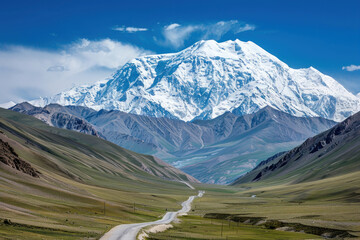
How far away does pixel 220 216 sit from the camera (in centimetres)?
13975

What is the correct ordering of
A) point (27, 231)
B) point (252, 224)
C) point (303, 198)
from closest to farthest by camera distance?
point (27, 231), point (252, 224), point (303, 198)

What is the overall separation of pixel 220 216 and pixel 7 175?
188 feet

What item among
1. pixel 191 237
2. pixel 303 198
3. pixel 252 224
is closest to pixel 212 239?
pixel 191 237

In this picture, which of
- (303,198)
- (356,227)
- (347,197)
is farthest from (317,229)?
(303,198)

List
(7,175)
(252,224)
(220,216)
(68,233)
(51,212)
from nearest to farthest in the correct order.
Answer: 1. (68,233)
2. (51,212)
3. (252,224)
4. (7,175)
5. (220,216)

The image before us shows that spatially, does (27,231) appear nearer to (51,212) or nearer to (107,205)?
(51,212)

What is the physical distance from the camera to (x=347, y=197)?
16400 cm

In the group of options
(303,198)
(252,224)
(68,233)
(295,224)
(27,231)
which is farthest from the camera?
(303,198)

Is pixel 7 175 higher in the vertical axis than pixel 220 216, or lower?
higher

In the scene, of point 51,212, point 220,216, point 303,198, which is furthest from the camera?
point 303,198

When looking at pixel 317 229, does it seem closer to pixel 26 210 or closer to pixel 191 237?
pixel 191 237

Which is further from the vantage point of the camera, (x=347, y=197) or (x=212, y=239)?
(x=347, y=197)

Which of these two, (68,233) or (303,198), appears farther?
(303,198)

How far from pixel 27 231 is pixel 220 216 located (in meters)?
81.9
